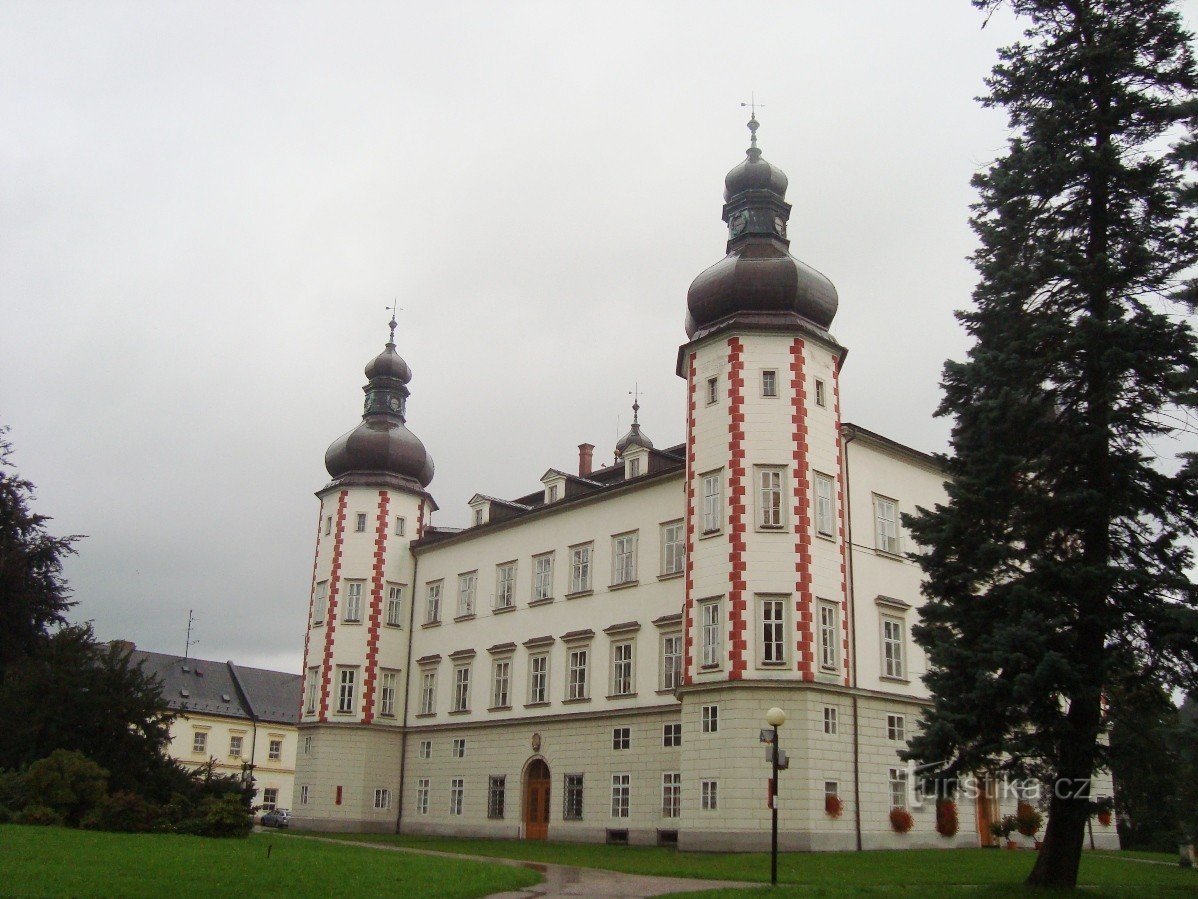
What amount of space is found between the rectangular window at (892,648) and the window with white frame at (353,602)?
929 inches

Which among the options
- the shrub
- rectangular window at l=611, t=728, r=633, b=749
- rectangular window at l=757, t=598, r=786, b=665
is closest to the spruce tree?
rectangular window at l=757, t=598, r=786, b=665

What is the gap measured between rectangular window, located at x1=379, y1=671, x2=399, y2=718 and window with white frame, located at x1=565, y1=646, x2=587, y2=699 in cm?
1128

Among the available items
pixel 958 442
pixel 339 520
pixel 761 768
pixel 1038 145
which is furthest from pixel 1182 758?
pixel 339 520

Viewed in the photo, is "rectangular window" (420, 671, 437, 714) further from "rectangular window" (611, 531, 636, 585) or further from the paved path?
the paved path

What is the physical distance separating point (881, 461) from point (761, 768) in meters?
11.6

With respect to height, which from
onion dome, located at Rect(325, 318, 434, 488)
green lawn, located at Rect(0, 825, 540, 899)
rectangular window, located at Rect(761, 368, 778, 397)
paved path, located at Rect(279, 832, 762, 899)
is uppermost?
onion dome, located at Rect(325, 318, 434, 488)

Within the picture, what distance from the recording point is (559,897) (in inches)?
709

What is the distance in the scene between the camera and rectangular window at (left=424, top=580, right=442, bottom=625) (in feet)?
161

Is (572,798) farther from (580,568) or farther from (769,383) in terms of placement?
(769,383)

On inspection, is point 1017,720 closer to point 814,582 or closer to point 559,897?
point 559,897

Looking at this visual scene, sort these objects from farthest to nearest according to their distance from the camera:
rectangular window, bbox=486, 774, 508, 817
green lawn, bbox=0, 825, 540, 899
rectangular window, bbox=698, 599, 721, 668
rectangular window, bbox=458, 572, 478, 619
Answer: rectangular window, bbox=458, 572, 478, 619, rectangular window, bbox=486, 774, 508, 817, rectangular window, bbox=698, 599, 721, 668, green lawn, bbox=0, 825, 540, 899

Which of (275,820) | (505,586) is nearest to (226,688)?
(275,820)

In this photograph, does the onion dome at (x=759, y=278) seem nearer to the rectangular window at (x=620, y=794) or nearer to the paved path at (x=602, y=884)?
the rectangular window at (x=620, y=794)

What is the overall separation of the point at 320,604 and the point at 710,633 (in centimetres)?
2370
